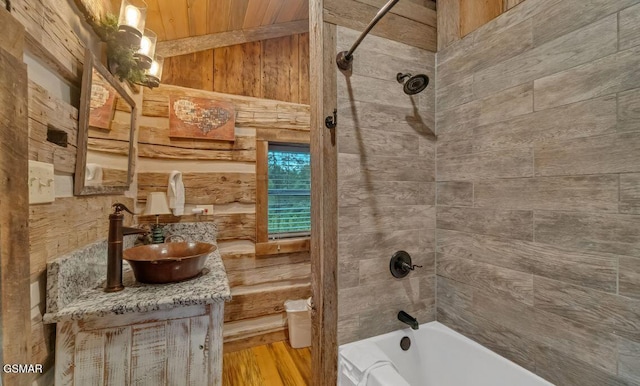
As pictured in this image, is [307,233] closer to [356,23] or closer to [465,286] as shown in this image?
[465,286]

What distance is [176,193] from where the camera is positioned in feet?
7.20

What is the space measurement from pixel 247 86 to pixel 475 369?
9.47ft

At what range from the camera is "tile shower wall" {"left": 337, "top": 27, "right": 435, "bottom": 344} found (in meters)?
1.44

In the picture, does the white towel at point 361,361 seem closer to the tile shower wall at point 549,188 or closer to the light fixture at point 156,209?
the tile shower wall at point 549,188

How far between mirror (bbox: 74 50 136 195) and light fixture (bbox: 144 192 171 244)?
0.27 metres

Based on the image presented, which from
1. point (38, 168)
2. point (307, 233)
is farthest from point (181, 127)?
point (307, 233)

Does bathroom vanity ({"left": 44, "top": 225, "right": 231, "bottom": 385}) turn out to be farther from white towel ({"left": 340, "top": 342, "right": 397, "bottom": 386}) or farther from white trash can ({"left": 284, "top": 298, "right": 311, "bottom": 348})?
white trash can ({"left": 284, "top": 298, "right": 311, "bottom": 348})

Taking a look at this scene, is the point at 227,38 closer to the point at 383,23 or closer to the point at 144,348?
the point at 383,23

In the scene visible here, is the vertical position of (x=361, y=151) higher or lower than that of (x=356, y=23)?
lower

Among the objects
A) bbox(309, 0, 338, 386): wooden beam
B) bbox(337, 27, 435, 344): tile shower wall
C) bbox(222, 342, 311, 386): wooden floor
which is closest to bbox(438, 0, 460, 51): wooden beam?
bbox(337, 27, 435, 344): tile shower wall

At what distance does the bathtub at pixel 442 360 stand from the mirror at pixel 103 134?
5.39ft

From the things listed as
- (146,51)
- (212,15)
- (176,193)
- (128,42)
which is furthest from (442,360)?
(212,15)

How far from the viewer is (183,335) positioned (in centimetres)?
115

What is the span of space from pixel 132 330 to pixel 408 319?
4.57 ft
